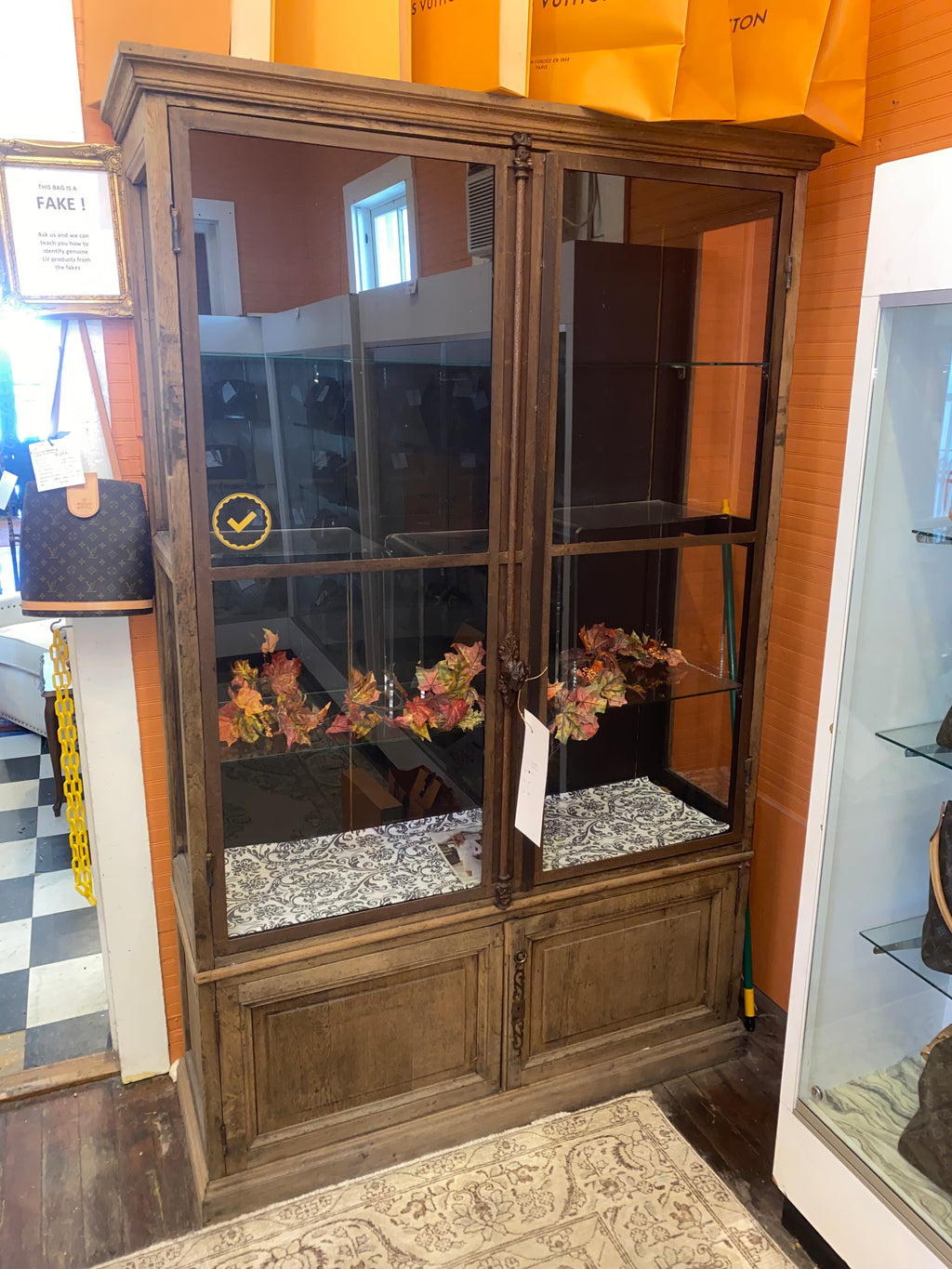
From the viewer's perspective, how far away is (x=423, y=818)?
2160mm

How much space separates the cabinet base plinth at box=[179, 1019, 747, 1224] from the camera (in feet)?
6.48

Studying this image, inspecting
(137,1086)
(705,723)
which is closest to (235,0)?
(705,723)

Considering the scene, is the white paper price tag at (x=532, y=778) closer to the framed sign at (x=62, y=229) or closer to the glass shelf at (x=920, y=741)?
the glass shelf at (x=920, y=741)

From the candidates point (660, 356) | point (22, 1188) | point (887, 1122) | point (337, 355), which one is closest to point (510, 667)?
point (337, 355)

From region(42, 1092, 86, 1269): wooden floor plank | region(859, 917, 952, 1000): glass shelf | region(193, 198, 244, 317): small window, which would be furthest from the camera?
region(42, 1092, 86, 1269): wooden floor plank

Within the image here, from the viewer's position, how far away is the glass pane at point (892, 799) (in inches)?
63.7

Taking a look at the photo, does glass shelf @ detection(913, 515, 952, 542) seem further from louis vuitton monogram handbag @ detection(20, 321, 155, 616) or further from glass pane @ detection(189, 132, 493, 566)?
louis vuitton monogram handbag @ detection(20, 321, 155, 616)

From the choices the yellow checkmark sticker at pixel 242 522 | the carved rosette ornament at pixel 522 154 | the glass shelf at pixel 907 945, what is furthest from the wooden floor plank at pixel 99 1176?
the carved rosette ornament at pixel 522 154

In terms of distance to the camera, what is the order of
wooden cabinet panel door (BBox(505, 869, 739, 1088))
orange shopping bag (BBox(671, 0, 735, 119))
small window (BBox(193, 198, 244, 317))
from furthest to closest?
wooden cabinet panel door (BBox(505, 869, 739, 1088)) < orange shopping bag (BBox(671, 0, 735, 119)) < small window (BBox(193, 198, 244, 317))

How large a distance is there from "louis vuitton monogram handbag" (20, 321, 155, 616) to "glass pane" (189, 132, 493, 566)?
1.02ft

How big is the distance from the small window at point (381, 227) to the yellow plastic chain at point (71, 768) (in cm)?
112

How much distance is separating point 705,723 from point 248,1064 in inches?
50.6

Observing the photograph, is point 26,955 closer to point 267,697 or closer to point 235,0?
point 267,697

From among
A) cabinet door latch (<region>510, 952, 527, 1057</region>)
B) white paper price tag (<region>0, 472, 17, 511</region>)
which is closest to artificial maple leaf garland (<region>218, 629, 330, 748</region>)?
cabinet door latch (<region>510, 952, 527, 1057</region>)
